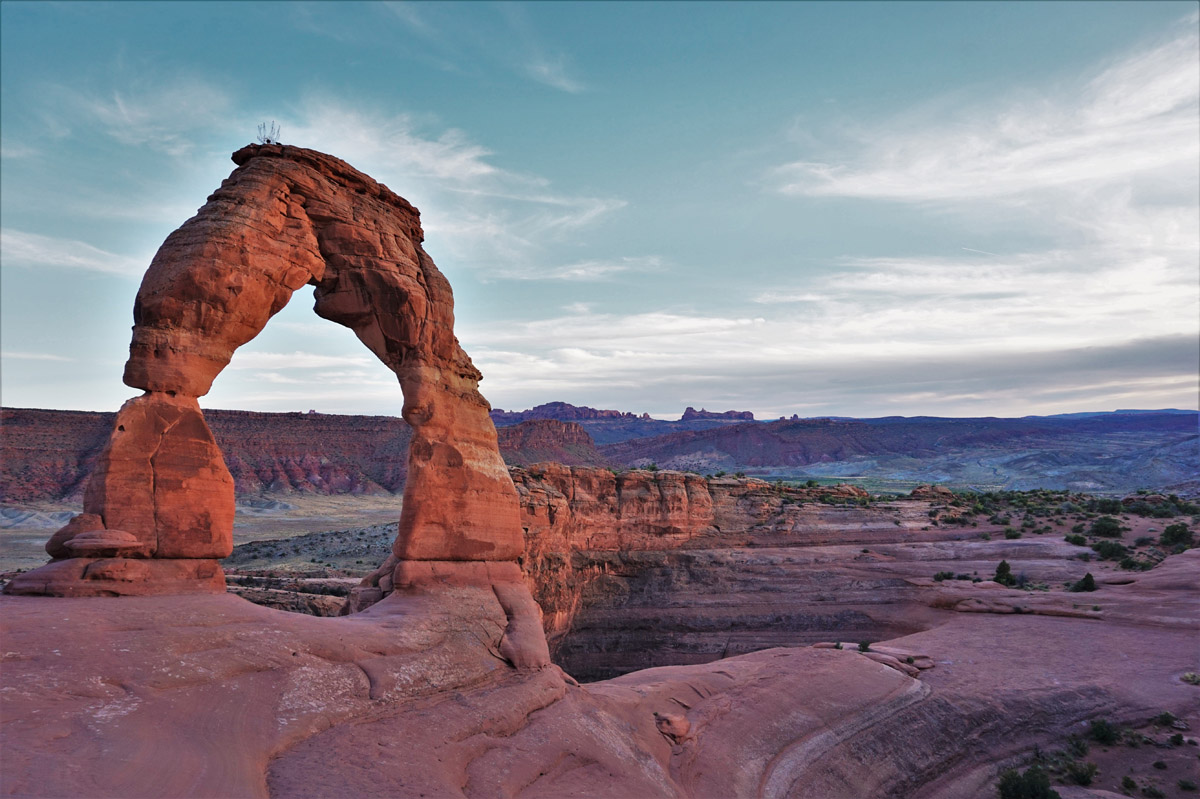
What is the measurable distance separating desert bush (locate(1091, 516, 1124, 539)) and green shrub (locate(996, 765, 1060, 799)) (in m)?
21.5

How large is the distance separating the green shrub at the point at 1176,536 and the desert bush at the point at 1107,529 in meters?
1.58

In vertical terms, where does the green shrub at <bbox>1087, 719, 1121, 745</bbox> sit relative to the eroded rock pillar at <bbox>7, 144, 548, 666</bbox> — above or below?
below

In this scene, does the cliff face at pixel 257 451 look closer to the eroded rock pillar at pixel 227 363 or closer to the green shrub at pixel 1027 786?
the eroded rock pillar at pixel 227 363

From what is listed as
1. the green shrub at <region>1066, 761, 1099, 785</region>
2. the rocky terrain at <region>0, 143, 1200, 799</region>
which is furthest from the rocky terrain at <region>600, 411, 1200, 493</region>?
the green shrub at <region>1066, 761, 1099, 785</region>

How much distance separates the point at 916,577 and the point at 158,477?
93.0 feet

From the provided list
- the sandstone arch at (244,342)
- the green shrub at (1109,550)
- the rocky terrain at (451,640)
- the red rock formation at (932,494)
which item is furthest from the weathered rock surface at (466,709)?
the red rock formation at (932,494)

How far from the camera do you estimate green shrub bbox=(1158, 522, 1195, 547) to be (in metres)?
30.8

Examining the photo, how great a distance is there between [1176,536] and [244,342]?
36941 mm

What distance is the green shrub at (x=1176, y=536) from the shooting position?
30844 millimetres

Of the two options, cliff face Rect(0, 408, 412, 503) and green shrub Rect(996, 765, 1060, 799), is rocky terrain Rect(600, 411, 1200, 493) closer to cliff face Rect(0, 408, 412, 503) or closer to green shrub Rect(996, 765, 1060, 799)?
cliff face Rect(0, 408, 412, 503)

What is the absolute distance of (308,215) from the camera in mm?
14047

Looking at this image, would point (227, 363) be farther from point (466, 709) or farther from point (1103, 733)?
point (1103, 733)

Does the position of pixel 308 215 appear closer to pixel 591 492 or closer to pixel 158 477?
pixel 158 477

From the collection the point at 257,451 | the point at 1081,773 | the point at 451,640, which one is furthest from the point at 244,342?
the point at 257,451
